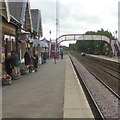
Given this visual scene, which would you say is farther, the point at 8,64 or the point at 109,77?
the point at 109,77

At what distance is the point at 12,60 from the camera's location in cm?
1170

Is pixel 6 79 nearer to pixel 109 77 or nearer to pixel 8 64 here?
pixel 8 64

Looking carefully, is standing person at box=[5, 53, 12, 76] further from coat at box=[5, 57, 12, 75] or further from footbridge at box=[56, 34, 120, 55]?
footbridge at box=[56, 34, 120, 55]

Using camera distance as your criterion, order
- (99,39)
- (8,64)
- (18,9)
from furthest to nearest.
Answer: (99,39), (18,9), (8,64)

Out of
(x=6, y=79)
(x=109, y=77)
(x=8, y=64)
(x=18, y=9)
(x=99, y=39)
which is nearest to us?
(x=6, y=79)

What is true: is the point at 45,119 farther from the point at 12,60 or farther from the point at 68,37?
the point at 68,37

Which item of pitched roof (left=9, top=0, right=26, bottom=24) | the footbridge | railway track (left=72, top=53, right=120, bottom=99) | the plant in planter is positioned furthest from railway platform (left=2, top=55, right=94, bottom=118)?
the footbridge

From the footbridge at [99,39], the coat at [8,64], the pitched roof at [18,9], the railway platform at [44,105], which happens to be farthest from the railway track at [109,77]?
the footbridge at [99,39]

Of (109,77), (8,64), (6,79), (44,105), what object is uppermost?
(8,64)

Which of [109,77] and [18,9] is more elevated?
[18,9]

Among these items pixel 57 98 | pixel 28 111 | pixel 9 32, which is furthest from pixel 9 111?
pixel 9 32

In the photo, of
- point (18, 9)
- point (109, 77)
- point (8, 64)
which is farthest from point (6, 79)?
point (18, 9)

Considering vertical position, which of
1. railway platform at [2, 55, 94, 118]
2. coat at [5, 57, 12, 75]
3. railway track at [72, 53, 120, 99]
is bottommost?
railway track at [72, 53, 120, 99]

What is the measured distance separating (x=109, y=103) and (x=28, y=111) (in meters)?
3.67
